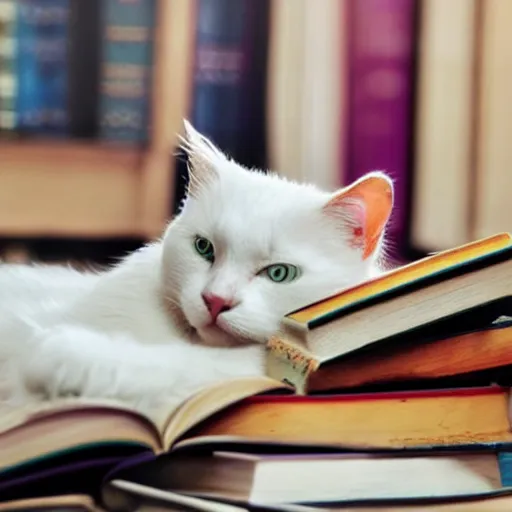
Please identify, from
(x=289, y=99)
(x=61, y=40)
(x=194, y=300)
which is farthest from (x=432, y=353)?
(x=61, y=40)

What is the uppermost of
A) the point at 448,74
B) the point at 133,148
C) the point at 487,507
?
the point at 448,74

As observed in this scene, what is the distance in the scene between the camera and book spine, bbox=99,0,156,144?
3.20 feet

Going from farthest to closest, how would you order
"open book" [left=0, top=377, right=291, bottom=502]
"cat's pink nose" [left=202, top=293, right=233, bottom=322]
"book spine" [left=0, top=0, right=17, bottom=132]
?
"book spine" [left=0, top=0, right=17, bottom=132]
"cat's pink nose" [left=202, top=293, right=233, bottom=322]
"open book" [left=0, top=377, right=291, bottom=502]

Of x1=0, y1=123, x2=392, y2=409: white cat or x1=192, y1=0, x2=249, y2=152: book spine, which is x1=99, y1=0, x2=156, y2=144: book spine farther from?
x1=0, y1=123, x2=392, y2=409: white cat

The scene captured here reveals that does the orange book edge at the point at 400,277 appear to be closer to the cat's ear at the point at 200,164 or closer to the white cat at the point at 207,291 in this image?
the white cat at the point at 207,291

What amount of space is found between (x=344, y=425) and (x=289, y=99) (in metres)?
0.57

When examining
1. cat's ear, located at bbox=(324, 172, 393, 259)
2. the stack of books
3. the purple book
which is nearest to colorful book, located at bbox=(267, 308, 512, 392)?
the stack of books

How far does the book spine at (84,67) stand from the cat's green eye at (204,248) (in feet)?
1.24

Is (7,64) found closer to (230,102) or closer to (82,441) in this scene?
(230,102)

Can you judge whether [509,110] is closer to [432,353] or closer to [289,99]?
[289,99]

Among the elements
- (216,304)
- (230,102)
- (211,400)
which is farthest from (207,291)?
(230,102)

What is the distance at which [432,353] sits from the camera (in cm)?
55

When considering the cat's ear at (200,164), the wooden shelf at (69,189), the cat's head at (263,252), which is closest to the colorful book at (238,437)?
the cat's head at (263,252)

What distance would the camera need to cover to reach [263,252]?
63 centimetres
